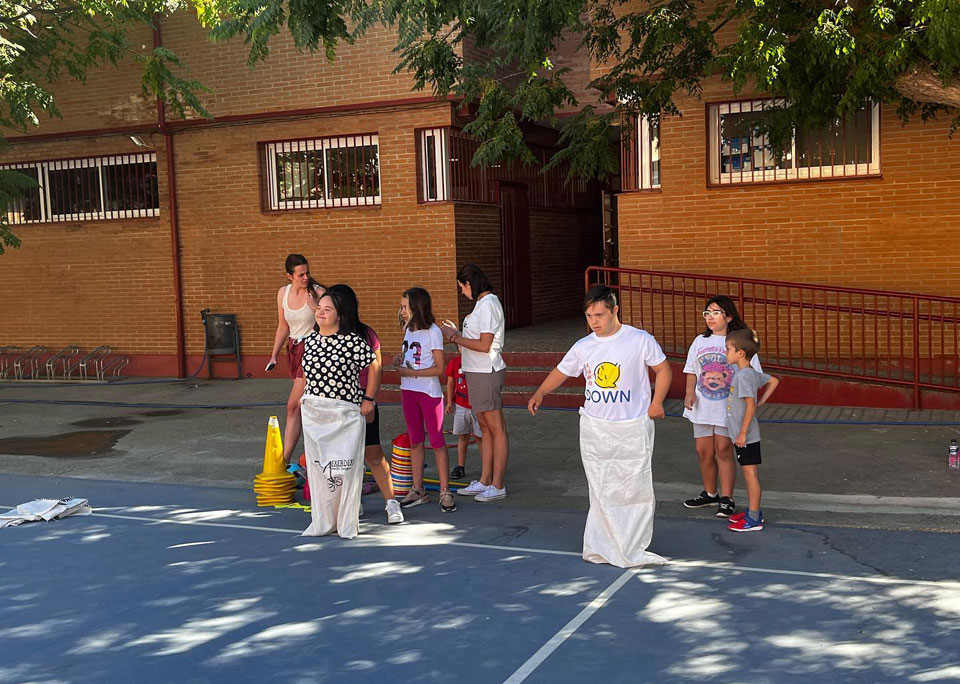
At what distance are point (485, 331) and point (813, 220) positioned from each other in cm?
627

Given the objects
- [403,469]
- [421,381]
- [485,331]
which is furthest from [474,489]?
[485,331]

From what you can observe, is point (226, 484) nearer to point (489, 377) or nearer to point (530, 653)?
point (489, 377)

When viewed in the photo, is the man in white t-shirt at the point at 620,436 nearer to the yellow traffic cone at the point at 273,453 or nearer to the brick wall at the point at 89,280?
the yellow traffic cone at the point at 273,453

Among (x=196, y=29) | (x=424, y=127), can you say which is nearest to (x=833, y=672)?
(x=424, y=127)

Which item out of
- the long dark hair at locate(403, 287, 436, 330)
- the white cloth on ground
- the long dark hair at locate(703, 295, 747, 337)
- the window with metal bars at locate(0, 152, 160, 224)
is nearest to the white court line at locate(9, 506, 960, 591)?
the white cloth on ground

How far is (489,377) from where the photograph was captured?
27.2 ft

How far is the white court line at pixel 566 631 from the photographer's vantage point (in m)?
4.93

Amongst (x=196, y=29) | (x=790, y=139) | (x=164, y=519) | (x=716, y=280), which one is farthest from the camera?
(x=196, y=29)

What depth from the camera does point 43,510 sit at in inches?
327

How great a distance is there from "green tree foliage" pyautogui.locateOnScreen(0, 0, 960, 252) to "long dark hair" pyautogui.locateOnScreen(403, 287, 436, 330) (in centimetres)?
297

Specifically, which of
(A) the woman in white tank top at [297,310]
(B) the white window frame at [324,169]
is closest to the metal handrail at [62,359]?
(B) the white window frame at [324,169]

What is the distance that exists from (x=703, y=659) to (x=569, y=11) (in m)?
6.35

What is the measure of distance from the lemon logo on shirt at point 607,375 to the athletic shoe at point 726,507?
1.68 meters

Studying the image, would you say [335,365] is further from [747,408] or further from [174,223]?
[174,223]
